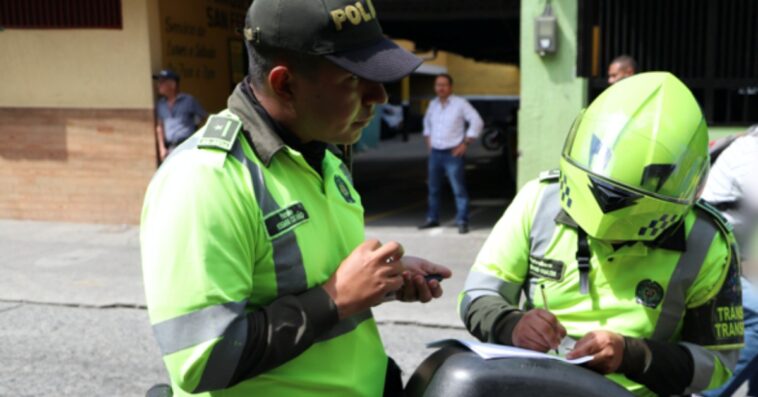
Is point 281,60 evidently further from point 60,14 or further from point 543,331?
point 60,14

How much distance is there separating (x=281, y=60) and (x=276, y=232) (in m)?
0.31

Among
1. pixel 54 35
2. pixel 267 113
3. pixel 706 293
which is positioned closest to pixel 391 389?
pixel 267 113

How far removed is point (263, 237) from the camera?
1432mm

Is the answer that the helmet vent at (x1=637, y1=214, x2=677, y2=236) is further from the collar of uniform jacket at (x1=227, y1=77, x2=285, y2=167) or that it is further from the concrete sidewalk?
the concrete sidewalk

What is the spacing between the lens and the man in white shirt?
9164 mm

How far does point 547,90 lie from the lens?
324 inches

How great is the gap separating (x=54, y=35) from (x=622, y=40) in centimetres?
Answer: 638

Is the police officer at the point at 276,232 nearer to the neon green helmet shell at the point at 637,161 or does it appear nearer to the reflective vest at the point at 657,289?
the neon green helmet shell at the point at 637,161

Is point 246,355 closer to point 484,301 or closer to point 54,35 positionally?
point 484,301

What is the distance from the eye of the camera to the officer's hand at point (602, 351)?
5.95 ft

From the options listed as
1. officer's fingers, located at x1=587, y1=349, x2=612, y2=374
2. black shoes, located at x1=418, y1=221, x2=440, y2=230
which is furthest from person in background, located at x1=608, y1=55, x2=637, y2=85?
officer's fingers, located at x1=587, y1=349, x2=612, y2=374

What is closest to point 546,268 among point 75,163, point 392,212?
point 75,163

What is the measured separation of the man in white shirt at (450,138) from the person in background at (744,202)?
225 inches

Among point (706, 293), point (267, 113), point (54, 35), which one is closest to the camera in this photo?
point (267, 113)
